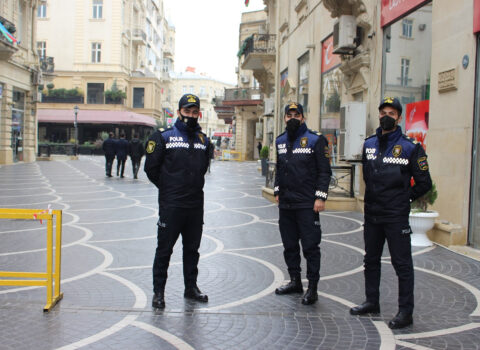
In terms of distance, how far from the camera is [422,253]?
7715mm

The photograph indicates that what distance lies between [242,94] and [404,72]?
35.6 m

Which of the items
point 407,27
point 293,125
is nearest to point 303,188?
point 293,125

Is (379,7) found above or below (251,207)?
above

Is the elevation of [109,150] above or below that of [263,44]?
below

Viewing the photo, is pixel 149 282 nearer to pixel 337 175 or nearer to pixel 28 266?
pixel 28 266

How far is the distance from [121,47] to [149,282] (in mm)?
50981

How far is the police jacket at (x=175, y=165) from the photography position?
15.9ft

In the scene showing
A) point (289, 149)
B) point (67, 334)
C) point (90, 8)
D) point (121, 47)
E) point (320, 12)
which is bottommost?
point (67, 334)

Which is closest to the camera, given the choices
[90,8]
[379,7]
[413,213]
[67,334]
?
[67,334]

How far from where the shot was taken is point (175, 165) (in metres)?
4.86

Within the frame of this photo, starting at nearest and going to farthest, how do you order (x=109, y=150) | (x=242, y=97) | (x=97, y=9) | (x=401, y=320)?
(x=401, y=320) < (x=109, y=150) < (x=242, y=97) < (x=97, y=9)

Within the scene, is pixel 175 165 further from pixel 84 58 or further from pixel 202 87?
pixel 202 87

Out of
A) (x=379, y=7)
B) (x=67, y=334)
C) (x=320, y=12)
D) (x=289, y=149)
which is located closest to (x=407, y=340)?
(x=289, y=149)

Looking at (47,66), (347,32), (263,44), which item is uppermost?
(47,66)
